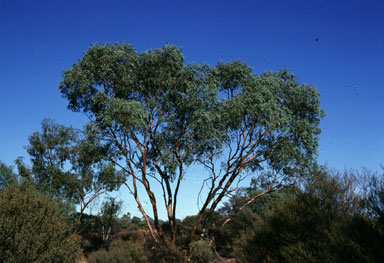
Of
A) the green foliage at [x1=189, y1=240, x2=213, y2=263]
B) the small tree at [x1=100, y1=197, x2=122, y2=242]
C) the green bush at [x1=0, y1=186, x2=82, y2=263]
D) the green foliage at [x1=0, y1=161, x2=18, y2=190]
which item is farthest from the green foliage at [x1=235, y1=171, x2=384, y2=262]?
the green foliage at [x1=0, y1=161, x2=18, y2=190]

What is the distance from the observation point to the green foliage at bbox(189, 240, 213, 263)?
23.2 m

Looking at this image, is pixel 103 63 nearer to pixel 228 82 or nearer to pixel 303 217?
pixel 228 82

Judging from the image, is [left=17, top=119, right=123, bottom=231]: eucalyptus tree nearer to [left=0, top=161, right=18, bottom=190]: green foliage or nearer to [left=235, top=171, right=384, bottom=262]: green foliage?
[left=0, top=161, right=18, bottom=190]: green foliage

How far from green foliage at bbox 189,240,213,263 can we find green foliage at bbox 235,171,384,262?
4.93m

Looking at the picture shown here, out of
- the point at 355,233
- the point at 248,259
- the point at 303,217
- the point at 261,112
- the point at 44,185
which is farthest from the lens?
the point at 44,185

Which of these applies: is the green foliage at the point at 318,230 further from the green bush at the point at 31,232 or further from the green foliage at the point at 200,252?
the green bush at the point at 31,232

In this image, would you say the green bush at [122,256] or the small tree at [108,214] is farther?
the small tree at [108,214]

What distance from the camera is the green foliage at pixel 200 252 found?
23.2 metres

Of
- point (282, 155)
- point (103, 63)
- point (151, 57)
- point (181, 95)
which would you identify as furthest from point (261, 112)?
point (103, 63)

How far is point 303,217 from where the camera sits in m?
15.5

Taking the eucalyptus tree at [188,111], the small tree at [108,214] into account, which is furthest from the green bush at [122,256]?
the small tree at [108,214]

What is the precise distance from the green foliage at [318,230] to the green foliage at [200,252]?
194 inches

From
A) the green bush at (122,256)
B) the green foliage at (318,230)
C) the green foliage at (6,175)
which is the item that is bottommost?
the green bush at (122,256)

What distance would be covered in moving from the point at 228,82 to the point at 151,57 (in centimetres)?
631
